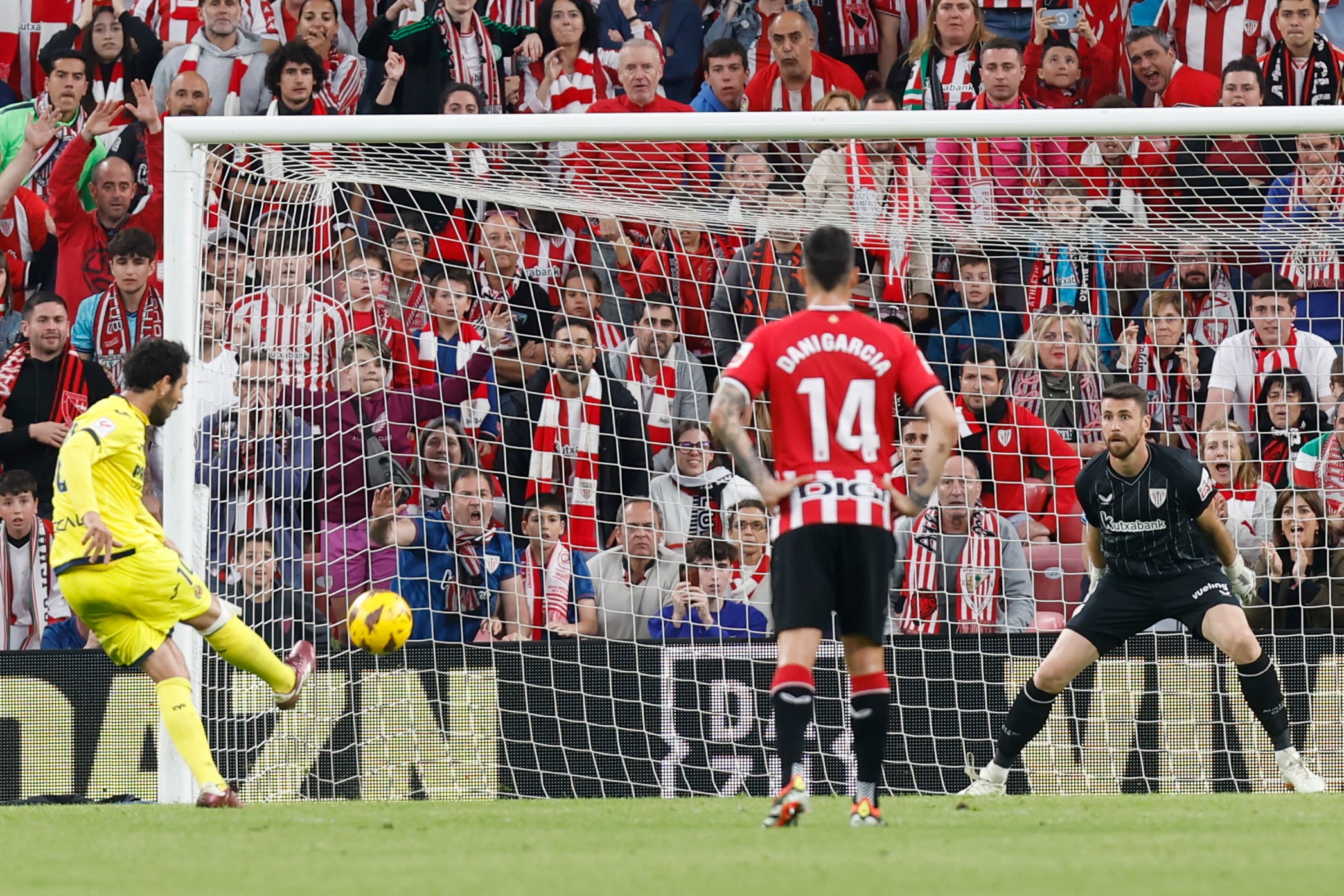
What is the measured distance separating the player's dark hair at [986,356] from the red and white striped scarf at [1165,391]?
31.8 inches

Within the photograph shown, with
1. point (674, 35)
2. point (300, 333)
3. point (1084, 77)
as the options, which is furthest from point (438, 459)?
point (1084, 77)

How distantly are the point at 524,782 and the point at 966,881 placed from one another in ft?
16.5

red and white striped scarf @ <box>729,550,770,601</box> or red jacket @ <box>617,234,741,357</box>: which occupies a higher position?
red jacket @ <box>617,234,741,357</box>

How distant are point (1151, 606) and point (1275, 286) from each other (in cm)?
303

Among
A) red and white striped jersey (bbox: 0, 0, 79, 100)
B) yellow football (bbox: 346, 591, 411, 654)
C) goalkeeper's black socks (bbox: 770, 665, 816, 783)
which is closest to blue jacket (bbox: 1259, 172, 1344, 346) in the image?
goalkeeper's black socks (bbox: 770, 665, 816, 783)

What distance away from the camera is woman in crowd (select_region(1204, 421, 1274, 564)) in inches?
398

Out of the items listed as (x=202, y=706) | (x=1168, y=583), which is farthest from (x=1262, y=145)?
(x=202, y=706)

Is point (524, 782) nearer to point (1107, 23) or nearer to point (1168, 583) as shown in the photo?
point (1168, 583)

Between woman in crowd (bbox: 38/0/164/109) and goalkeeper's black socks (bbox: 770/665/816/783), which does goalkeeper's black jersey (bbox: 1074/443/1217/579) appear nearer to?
goalkeeper's black socks (bbox: 770/665/816/783)

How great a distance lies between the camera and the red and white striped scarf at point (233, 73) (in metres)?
12.5

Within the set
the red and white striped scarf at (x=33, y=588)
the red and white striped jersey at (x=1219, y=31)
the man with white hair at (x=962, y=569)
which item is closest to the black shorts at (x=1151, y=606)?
the man with white hair at (x=962, y=569)

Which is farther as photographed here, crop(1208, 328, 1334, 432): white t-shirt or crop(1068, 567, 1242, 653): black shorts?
crop(1208, 328, 1334, 432): white t-shirt

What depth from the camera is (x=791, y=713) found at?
6.05m

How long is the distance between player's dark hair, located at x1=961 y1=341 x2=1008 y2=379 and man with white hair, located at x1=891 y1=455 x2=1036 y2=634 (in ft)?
2.38
